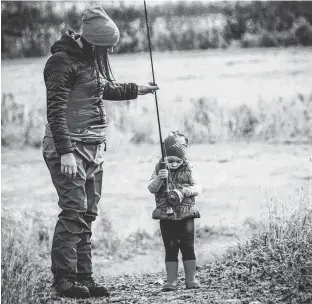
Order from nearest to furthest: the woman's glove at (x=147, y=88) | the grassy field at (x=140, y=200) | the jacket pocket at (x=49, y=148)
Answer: the jacket pocket at (x=49, y=148), the woman's glove at (x=147, y=88), the grassy field at (x=140, y=200)

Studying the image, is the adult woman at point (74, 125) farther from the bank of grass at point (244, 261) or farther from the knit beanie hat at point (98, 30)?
the bank of grass at point (244, 261)

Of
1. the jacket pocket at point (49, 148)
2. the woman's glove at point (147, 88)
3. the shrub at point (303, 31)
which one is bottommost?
the jacket pocket at point (49, 148)

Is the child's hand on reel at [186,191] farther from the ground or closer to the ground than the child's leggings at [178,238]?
farther from the ground

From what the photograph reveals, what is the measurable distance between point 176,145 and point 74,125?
2.23ft

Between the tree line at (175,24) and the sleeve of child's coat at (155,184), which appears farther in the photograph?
the tree line at (175,24)

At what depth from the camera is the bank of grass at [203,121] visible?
17.5 feet

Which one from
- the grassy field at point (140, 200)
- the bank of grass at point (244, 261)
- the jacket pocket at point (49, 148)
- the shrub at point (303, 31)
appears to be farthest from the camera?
the shrub at point (303, 31)

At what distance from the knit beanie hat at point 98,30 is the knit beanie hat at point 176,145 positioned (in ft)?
2.41

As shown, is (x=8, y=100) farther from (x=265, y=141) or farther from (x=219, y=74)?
(x=265, y=141)

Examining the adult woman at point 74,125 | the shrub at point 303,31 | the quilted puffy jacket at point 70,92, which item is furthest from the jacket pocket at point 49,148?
the shrub at point 303,31

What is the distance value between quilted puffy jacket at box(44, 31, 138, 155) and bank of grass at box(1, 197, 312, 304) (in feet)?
3.00

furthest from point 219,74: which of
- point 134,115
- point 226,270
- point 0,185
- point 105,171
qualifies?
point 0,185

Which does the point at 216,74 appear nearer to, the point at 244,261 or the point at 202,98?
the point at 202,98

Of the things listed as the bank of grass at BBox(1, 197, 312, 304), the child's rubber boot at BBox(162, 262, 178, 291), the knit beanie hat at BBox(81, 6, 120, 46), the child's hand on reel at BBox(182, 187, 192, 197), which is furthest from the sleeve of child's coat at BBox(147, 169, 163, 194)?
the knit beanie hat at BBox(81, 6, 120, 46)
